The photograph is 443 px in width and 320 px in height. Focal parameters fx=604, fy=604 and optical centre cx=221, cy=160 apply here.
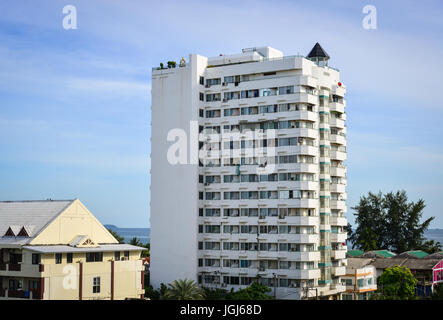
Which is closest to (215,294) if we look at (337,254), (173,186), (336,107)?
(173,186)

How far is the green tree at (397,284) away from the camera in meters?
93.5

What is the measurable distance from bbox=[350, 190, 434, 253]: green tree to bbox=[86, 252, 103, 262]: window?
78.2 metres

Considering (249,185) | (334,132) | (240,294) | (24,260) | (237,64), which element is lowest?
(240,294)

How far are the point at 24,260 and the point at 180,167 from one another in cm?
3158

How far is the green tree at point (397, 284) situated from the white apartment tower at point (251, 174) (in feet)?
22.8

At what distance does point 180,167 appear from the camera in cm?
9788

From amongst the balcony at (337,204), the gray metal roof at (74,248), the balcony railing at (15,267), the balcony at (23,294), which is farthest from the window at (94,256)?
the balcony at (337,204)

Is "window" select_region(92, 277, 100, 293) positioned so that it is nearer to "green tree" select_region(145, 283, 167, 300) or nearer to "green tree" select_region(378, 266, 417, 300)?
"green tree" select_region(145, 283, 167, 300)

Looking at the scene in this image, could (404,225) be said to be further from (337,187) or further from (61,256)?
(61,256)

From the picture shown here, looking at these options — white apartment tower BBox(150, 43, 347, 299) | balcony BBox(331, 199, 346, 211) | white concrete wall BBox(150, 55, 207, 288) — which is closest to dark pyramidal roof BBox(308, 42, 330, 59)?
white apartment tower BBox(150, 43, 347, 299)

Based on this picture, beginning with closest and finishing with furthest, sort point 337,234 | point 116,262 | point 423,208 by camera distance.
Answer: point 116,262
point 337,234
point 423,208

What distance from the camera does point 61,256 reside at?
246ft
